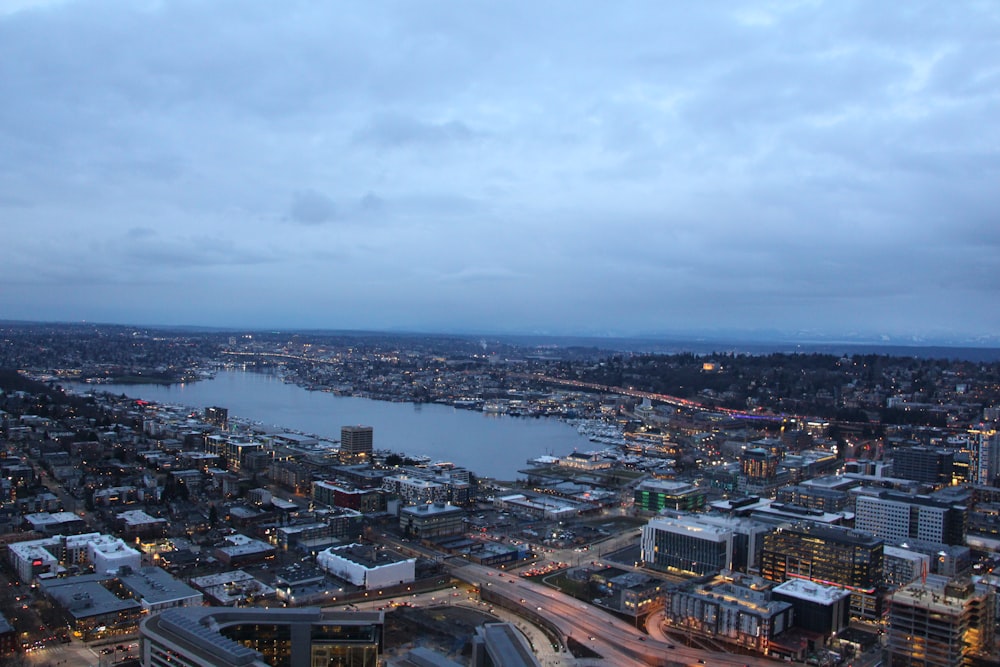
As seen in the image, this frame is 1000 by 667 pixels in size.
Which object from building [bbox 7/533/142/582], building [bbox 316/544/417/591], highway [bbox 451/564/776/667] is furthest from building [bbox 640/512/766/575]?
building [bbox 7/533/142/582]

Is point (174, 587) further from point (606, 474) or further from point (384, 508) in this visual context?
point (606, 474)

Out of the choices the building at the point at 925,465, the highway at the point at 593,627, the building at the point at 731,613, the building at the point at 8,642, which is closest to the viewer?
the building at the point at 8,642

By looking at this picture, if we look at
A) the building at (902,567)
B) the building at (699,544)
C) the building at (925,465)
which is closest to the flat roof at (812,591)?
the building at (699,544)

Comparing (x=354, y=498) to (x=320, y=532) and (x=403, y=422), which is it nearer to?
(x=320, y=532)

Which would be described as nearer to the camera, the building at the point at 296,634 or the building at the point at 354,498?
the building at the point at 296,634

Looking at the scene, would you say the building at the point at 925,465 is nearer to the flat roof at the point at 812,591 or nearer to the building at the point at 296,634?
the flat roof at the point at 812,591

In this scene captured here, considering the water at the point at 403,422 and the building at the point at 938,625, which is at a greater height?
the building at the point at 938,625

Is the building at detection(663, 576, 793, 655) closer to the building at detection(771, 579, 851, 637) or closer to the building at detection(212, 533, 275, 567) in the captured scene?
the building at detection(771, 579, 851, 637)

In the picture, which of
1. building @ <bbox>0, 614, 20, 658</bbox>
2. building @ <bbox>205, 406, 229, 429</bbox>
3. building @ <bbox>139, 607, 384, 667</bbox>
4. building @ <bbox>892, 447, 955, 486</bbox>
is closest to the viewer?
building @ <bbox>139, 607, 384, 667</bbox>
